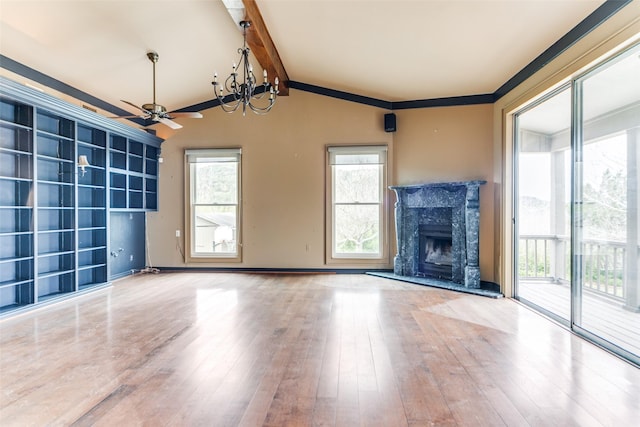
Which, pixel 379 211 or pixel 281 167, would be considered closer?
pixel 379 211

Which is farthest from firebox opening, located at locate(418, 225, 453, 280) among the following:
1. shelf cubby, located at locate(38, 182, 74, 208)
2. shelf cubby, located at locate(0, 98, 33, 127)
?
shelf cubby, located at locate(0, 98, 33, 127)

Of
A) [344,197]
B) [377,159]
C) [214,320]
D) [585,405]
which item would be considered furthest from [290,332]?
[377,159]

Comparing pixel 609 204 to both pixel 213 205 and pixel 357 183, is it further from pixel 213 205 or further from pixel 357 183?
pixel 213 205

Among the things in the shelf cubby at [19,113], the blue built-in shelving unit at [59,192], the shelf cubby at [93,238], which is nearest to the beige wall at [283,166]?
the blue built-in shelving unit at [59,192]

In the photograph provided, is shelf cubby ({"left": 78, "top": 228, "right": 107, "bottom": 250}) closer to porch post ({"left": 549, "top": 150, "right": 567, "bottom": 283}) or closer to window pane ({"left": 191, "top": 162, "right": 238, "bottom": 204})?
window pane ({"left": 191, "top": 162, "right": 238, "bottom": 204})

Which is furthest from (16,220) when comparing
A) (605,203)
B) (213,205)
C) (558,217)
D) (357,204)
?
(558,217)

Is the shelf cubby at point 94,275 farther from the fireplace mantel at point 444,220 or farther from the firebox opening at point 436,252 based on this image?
the firebox opening at point 436,252

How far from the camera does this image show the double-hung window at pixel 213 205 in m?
6.28

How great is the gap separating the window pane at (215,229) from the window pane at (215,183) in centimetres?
16

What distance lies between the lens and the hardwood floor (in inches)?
74.3

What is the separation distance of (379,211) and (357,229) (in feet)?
1.72

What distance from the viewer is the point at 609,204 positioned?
9.61 ft

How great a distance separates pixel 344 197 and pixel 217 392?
4.38 m

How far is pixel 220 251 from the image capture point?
6305 mm
